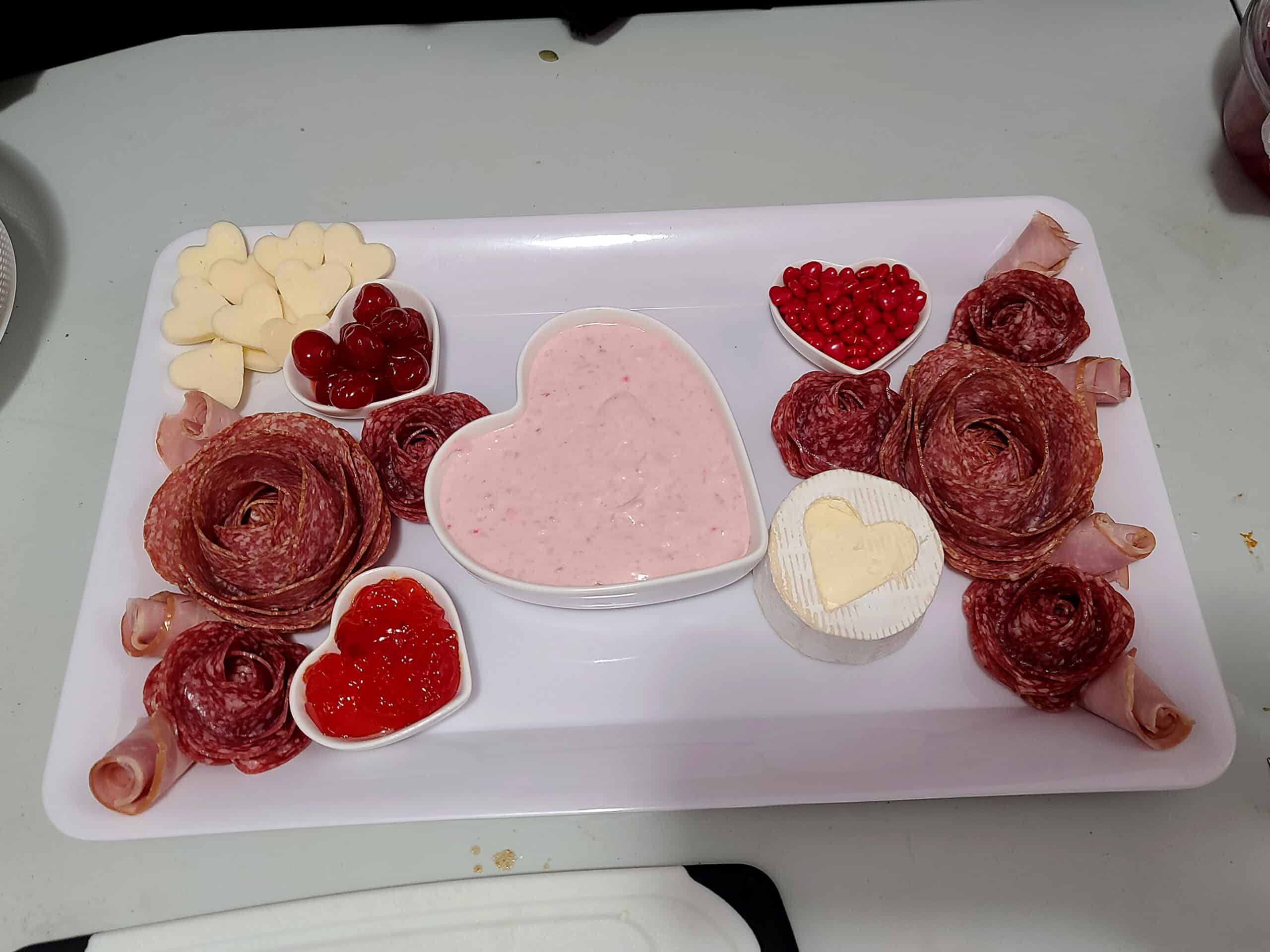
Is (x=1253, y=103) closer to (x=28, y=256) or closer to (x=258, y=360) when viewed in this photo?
(x=258, y=360)

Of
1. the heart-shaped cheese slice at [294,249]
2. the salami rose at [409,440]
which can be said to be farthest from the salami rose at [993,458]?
the heart-shaped cheese slice at [294,249]

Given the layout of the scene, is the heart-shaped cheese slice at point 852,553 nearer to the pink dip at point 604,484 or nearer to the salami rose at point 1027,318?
the pink dip at point 604,484

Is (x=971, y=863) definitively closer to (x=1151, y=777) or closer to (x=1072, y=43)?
(x=1151, y=777)

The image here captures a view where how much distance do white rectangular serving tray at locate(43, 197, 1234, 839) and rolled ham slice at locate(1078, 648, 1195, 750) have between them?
0.18 feet

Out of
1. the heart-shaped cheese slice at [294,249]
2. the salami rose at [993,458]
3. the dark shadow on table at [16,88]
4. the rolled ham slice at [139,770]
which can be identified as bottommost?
the rolled ham slice at [139,770]

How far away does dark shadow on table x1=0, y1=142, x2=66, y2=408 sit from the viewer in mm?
2520

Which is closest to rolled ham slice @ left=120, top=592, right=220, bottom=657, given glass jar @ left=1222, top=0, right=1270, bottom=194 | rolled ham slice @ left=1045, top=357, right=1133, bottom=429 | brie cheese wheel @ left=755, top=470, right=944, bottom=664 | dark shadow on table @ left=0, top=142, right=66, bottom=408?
dark shadow on table @ left=0, top=142, right=66, bottom=408

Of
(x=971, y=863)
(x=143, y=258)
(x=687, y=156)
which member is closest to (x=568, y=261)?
(x=687, y=156)

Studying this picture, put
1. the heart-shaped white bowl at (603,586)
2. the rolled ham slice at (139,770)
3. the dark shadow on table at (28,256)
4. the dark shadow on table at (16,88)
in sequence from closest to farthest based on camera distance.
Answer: the rolled ham slice at (139,770)
the heart-shaped white bowl at (603,586)
the dark shadow on table at (28,256)
the dark shadow on table at (16,88)

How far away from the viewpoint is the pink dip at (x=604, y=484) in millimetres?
1870

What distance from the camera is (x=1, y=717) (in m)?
2.06

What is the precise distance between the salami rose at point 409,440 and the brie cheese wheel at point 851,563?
32.1 inches

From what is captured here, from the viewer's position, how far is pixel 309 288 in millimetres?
2236

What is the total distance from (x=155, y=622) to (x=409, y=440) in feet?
2.22
